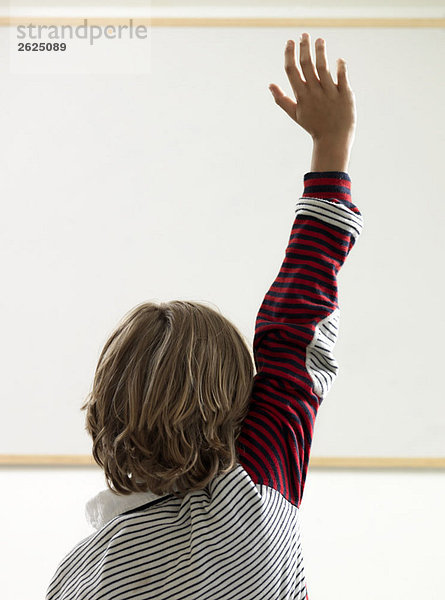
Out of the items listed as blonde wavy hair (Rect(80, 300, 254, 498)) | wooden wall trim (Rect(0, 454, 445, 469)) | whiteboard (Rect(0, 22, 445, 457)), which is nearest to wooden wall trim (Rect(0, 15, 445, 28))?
whiteboard (Rect(0, 22, 445, 457))

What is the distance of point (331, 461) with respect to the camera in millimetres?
2895

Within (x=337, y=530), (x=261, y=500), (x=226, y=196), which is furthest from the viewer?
(x=226, y=196)

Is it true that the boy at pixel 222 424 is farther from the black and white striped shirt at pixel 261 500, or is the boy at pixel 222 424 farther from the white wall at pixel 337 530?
the white wall at pixel 337 530

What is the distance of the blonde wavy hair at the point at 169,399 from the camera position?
27.3 inches

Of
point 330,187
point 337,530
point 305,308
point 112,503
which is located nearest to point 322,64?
point 330,187

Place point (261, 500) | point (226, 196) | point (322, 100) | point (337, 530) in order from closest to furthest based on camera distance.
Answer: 1. point (261, 500)
2. point (322, 100)
3. point (337, 530)
4. point (226, 196)

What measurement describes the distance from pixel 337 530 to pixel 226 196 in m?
1.31

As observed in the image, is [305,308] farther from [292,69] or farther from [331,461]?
[331,461]

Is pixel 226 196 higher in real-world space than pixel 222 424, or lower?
higher

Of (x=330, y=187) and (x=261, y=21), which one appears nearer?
(x=330, y=187)

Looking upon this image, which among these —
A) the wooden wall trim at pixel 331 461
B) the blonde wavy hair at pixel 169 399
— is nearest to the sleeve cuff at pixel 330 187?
the blonde wavy hair at pixel 169 399

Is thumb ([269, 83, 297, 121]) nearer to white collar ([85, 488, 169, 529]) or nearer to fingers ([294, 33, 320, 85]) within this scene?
fingers ([294, 33, 320, 85])

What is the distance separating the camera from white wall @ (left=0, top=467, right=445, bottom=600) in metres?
1.94

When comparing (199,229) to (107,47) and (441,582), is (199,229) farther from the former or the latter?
(441,582)
